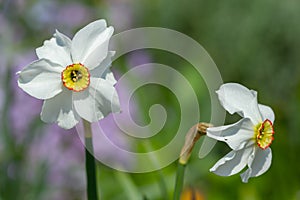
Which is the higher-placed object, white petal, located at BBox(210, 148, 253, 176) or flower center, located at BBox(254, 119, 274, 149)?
flower center, located at BBox(254, 119, 274, 149)

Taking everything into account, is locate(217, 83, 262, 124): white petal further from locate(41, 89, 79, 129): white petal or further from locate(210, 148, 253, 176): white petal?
locate(41, 89, 79, 129): white petal

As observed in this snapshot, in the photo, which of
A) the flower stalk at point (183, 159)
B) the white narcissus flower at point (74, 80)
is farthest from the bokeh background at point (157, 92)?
the white narcissus flower at point (74, 80)

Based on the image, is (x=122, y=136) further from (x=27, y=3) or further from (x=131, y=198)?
(x=131, y=198)

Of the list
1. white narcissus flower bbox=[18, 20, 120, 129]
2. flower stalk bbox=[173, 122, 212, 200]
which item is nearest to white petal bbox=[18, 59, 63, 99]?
white narcissus flower bbox=[18, 20, 120, 129]

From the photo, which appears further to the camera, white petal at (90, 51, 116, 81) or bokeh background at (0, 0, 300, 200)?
bokeh background at (0, 0, 300, 200)

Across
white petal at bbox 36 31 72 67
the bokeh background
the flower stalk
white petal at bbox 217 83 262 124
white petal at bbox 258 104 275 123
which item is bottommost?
→ the bokeh background

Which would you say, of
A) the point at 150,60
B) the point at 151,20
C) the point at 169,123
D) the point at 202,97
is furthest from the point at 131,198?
the point at 151,20

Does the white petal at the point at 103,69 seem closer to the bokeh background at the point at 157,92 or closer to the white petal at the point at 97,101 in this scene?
the white petal at the point at 97,101
